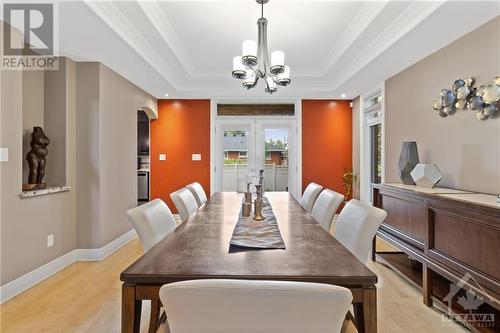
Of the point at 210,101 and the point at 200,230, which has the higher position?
the point at 210,101

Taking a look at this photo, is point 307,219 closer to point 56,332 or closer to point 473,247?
point 473,247

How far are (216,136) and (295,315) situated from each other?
5415 mm

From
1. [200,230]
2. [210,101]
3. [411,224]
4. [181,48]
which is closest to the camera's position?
[200,230]

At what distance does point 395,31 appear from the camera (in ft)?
9.59

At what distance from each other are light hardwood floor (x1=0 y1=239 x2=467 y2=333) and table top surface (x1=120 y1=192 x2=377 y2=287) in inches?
38.1

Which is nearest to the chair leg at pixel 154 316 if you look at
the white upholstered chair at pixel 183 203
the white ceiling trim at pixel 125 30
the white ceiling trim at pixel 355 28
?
the white upholstered chair at pixel 183 203

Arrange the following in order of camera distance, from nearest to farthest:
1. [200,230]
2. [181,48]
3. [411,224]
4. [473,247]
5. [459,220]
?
1. [200,230]
2. [473,247]
3. [459,220]
4. [411,224]
5. [181,48]

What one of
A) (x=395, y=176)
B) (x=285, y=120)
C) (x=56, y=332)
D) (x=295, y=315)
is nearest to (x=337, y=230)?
(x=295, y=315)

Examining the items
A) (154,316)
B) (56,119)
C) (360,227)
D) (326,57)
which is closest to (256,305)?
(360,227)

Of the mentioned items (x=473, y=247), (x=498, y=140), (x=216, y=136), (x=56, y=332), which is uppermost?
(x=216, y=136)

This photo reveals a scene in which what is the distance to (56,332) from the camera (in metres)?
2.07

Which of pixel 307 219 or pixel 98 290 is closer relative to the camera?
pixel 307 219

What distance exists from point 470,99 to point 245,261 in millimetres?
2658

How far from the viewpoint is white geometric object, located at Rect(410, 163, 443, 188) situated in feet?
9.24
